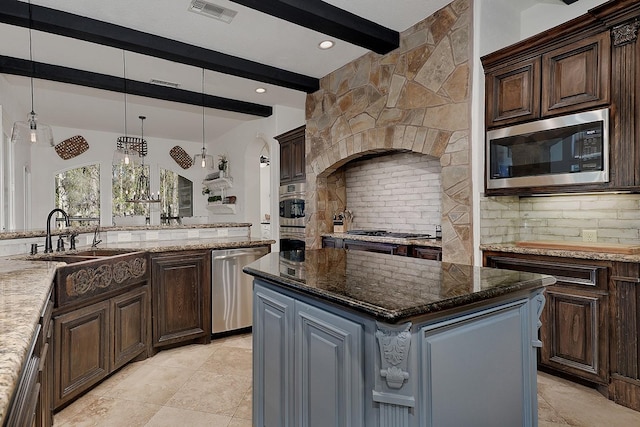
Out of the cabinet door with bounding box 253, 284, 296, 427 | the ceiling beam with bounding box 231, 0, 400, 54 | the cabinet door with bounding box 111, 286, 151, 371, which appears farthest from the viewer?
the ceiling beam with bounding box 231, 0, 400, 54

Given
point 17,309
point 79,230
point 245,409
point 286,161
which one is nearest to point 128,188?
point 286,161

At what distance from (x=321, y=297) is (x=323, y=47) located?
3.27 metres

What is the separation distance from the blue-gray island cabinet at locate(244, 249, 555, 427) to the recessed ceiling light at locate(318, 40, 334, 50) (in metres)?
2.82

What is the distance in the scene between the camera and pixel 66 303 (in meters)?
2.26

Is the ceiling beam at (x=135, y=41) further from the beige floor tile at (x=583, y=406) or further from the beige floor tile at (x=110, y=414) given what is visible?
the beige floor tile at (x=583, y=406)

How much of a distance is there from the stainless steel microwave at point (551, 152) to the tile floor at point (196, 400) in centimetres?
144

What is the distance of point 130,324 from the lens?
2.90 metres

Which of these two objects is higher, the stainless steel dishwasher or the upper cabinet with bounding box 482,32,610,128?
the upper cabinet with bounding box 482,32,610,128

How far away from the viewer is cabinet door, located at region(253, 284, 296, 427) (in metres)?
1.64

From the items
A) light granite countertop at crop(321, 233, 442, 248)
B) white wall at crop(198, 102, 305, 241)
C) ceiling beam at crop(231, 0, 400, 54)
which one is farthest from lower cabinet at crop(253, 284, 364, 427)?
white wall at crop(198, 102, 305, 241)

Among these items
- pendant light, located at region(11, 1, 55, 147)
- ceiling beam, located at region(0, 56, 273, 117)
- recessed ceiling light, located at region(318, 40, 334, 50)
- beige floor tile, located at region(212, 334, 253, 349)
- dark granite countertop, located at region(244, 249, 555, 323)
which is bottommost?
beige floor tile, located at region(212, 334, 253, 349)

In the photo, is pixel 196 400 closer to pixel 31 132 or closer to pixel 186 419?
pixel 186 419

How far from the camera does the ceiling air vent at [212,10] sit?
303cm

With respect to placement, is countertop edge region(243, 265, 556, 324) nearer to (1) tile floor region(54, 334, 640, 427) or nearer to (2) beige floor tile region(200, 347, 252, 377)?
(1) tile floor region(54, 334, 640, 427)
